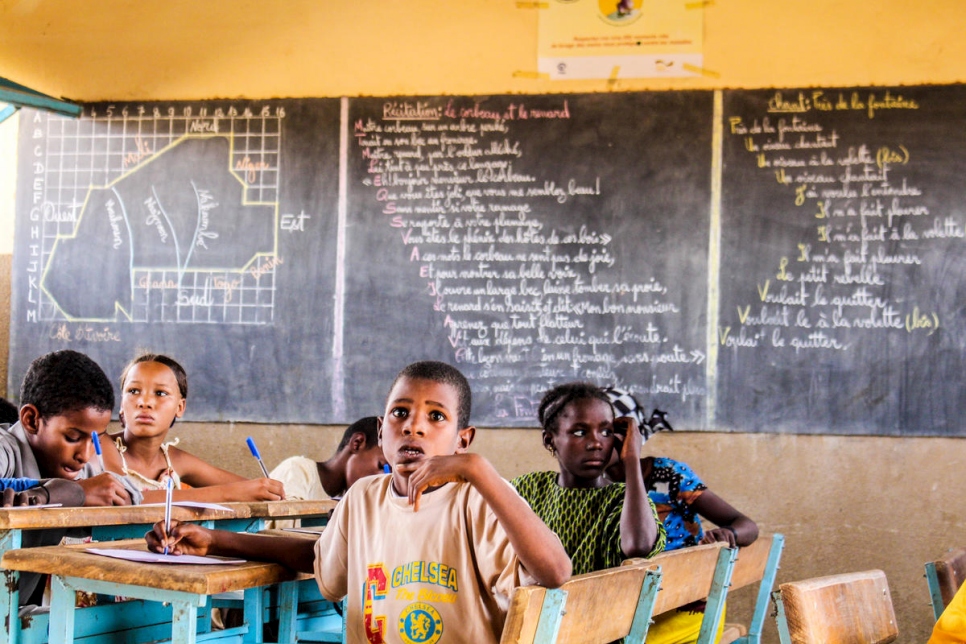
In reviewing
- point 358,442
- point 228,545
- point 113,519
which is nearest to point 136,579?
point 228,545

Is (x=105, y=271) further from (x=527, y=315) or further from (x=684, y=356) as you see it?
(x=684, y=356)

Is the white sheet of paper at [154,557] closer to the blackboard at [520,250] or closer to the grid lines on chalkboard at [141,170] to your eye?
the blackboard at [520,250]

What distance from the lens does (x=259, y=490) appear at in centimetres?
300

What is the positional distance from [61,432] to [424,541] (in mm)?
1249

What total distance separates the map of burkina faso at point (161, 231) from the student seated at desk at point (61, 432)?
189cm

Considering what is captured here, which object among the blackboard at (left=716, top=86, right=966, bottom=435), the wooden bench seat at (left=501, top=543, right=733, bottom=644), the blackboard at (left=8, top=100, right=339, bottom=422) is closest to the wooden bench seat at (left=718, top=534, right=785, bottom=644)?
the wooden bench seat at (left=501, top=543, right=733, bottom=644)

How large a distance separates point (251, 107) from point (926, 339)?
9.45ft

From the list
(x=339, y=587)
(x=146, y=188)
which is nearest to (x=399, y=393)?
(x=339, y=587)

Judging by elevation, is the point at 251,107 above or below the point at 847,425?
above

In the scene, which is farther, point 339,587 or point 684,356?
point 684,356

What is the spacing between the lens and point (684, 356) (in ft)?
13.5

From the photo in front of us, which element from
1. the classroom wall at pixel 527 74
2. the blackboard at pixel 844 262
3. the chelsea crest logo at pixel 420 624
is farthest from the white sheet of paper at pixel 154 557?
the blackboard at pixel 844 262

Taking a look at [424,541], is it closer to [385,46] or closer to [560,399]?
[560,399]

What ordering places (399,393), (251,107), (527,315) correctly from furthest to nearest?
(251,107) < (527,315) < (399,393)
